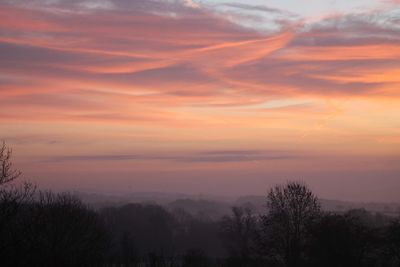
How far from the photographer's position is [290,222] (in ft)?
161

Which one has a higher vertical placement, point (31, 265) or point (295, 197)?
point (295, 197)

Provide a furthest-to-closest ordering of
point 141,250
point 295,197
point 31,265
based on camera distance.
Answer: point 141,250 → point 295,197 → point 31,265

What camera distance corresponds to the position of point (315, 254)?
4216cm

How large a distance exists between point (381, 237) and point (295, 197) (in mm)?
8397

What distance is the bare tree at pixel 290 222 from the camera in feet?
157

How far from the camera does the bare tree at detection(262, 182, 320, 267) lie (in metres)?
47.7

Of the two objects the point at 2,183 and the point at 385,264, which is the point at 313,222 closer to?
the point at 385,264

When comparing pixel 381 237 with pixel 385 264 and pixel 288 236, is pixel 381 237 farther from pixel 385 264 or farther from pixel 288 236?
pixel 288 236

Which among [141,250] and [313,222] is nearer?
[313,222]

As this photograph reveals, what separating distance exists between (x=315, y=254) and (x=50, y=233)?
20537mm

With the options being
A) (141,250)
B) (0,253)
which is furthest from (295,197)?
(141,250)

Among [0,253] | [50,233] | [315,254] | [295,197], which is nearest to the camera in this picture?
[0,253]

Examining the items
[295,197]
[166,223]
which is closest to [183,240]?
[166,223]

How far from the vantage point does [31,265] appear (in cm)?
2342
